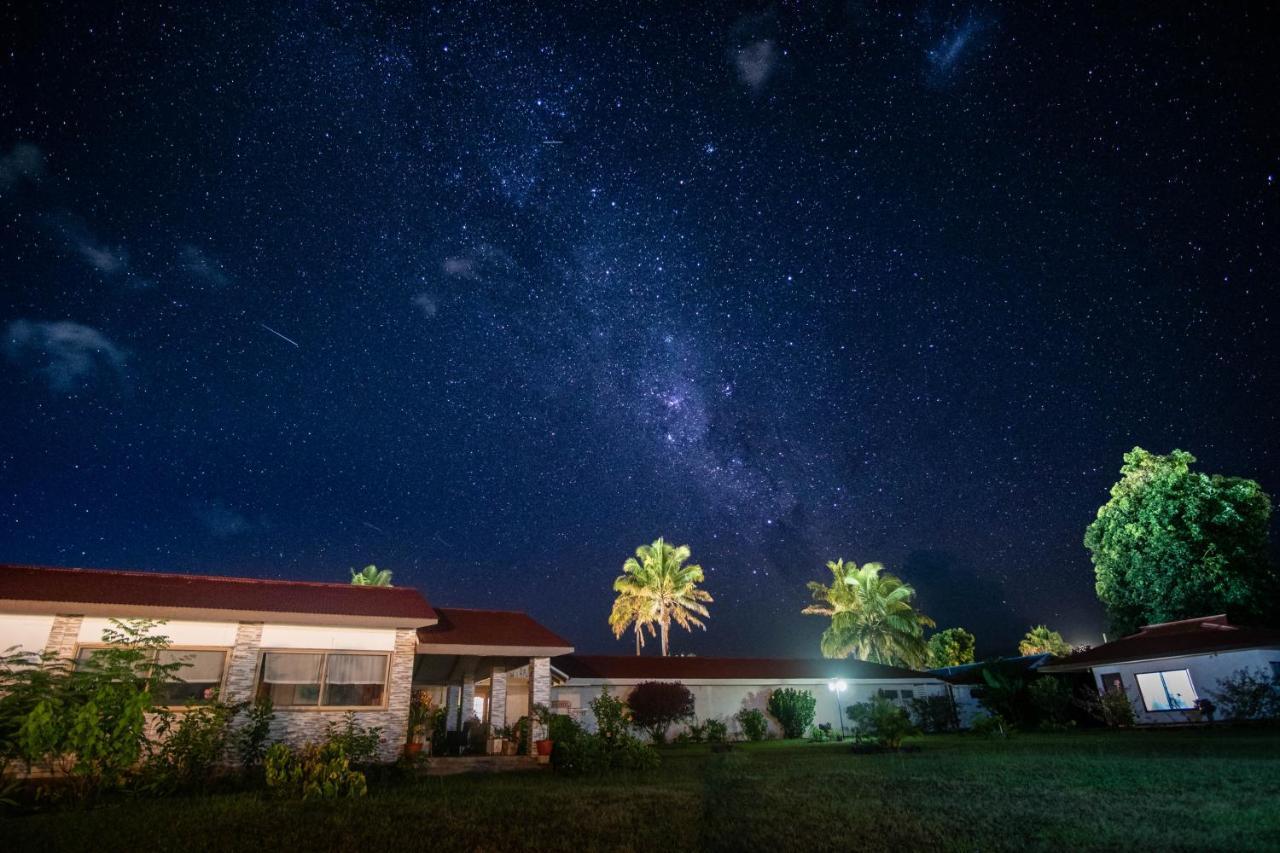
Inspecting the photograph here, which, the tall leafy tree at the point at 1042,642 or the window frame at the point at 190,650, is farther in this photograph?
the tall leafy tree at the point at 1042,642

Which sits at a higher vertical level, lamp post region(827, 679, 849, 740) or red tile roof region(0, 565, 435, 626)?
red tile roof region(0, 565, 435, 626)

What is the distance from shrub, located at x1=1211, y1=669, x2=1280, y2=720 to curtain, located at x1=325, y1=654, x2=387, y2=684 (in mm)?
26923

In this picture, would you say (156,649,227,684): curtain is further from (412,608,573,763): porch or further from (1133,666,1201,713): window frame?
(1133,666,1201,713): window frame

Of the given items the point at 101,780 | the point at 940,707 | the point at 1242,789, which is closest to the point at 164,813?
the point at 101,780

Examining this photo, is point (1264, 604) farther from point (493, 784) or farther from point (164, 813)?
point (164, 813)

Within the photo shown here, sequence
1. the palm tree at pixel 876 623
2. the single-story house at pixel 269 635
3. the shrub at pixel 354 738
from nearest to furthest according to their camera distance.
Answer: the shrub at pixel 354 738 → the single-story house at pixel 269 635 → the palm tree at pixel 876 623

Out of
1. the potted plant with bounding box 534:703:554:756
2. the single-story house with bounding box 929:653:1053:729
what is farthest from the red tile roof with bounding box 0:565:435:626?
the single-story house with bounding box 929:653:1053:729

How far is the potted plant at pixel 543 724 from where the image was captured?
16688 mm

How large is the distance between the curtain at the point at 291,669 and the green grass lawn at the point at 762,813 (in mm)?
3537

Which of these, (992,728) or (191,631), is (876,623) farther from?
(191,631)

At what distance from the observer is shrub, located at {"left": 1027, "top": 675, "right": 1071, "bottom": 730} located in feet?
90.8

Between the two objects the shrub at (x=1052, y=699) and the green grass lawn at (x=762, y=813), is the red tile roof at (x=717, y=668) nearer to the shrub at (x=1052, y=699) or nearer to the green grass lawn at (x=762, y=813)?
the shrub at (x=1052, y=699)

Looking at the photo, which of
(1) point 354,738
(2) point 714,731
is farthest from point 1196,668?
(1) point 354,738

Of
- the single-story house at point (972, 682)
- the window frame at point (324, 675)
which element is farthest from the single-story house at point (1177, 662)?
the window frame at point (324, 675)
